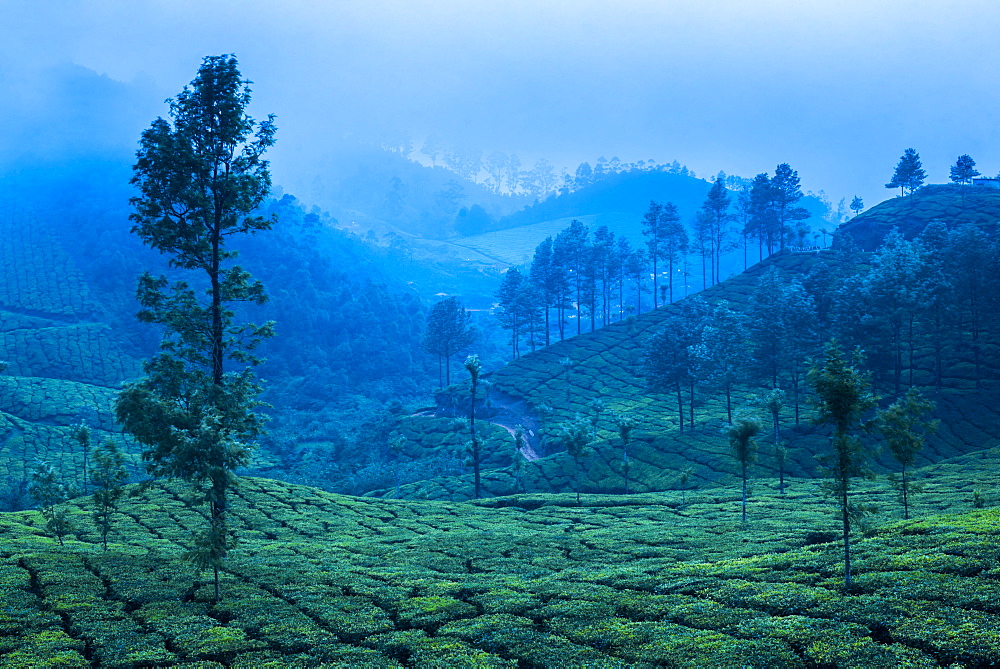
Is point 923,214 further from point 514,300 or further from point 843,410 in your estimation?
point 843,410

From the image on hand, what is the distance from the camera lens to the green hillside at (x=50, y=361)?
319ft

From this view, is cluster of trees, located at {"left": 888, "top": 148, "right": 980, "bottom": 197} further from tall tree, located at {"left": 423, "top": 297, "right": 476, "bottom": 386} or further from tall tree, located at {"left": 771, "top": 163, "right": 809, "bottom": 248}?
tall tree, located at {"left": 423, "top": 297, "right": 476, "bottom": 386}

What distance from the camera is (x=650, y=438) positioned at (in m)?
83.4

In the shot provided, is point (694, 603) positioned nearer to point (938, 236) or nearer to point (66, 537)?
point (66, 537)

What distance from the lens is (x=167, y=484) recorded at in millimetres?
59625

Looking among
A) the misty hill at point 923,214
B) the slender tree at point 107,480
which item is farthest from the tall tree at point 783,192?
the slender tree at point 107,480

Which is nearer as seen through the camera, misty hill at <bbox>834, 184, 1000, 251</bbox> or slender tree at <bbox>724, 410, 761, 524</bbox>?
slender tree at <bbox>724, 410, 761, 524</bbox>

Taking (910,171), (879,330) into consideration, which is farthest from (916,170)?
(879,330)

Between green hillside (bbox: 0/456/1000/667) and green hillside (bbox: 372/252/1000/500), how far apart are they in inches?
1010

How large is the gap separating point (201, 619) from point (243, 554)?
14440 mm

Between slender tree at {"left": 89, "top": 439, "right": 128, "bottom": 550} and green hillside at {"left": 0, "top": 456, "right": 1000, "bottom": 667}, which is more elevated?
slender tree at {"left": 89, "top": 439, "right": 128, "bottom": 550}

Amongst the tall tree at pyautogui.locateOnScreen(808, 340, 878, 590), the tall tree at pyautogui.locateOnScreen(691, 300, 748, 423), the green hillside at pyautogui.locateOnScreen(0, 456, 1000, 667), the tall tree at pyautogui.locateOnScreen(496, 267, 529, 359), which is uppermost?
the tall tree at pyautogui.locateOnScreen(496, 267, 529, 359)

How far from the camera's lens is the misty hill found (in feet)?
447

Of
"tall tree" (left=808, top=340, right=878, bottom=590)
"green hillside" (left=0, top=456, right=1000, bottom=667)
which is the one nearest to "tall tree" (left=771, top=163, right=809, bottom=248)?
"green hillside" (left=0, top=456, right=1000, bottom=667)
